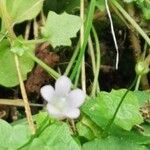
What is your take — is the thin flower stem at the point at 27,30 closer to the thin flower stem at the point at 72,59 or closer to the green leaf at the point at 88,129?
the thin flower stem at the point at 72,59

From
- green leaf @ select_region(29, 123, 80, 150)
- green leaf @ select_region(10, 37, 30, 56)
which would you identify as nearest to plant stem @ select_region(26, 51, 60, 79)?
green leaf @ select_region(10, 37, 30, 56)

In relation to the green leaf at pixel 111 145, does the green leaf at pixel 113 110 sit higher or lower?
higher

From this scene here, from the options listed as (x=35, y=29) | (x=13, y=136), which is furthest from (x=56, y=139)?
(x=35, y=29)

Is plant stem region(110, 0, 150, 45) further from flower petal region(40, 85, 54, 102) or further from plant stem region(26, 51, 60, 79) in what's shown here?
flower petal region(40, 85, 54, 102)

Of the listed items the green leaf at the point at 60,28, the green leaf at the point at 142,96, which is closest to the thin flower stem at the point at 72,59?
the green leaf at the point at 60,28

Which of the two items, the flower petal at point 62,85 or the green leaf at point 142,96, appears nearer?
the flower petal at point 62,85

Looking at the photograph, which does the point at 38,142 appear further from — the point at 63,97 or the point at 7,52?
the point at 7,52
